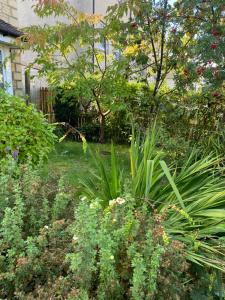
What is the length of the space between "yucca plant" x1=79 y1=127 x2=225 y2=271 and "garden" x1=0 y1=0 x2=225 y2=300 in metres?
0.01

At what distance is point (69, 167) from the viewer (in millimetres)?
7203

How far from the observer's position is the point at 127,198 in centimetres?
212

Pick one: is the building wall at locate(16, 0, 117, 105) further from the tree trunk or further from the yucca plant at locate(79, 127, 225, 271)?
the yucca plant at locate(79, 127, 225, 271)

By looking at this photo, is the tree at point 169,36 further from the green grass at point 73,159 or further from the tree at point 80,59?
the green grass at point 73,159

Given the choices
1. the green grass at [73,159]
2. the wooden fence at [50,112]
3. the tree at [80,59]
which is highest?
the tree at [80,59]

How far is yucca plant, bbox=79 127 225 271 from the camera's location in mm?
2359

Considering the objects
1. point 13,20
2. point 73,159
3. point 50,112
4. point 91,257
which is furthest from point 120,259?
point 50,112

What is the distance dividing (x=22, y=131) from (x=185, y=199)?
212cm

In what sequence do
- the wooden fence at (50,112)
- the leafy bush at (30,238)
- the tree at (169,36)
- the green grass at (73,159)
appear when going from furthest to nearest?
the wooden fence at (50,112)
the green grass at (73,159)
the tree at (169,36)
the leafy bush at (30,238)

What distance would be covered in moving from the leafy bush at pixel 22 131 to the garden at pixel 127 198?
0.01 meters

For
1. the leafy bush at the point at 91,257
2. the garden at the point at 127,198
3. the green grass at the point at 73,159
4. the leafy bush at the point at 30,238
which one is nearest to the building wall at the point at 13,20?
the green grass at the point at 73,159

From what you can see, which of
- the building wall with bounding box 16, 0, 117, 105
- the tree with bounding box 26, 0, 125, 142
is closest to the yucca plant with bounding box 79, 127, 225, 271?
the tree with bounding box 26, 0, 125, 142

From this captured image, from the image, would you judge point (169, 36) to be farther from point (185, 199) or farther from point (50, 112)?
point (185, 199)

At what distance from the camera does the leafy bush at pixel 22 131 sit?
12.6 ft
